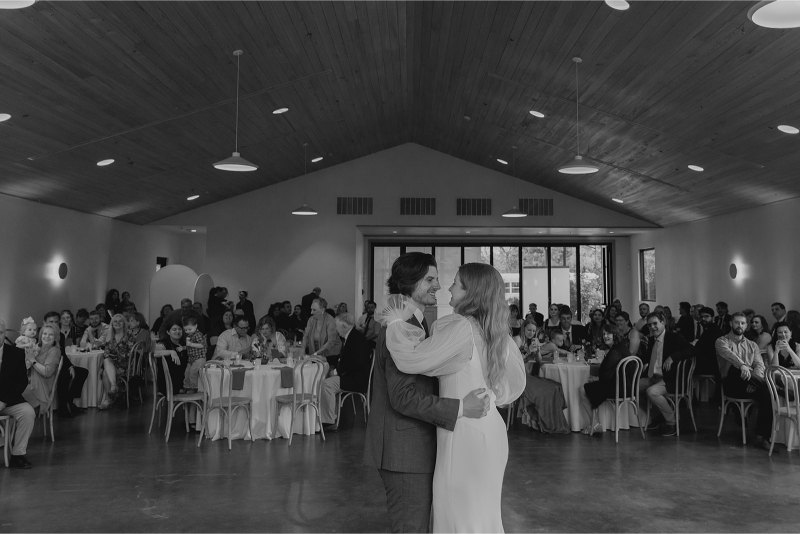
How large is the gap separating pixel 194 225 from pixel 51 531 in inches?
440

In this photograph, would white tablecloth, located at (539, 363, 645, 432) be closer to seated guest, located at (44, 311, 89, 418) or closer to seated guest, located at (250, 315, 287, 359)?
seated guest, located at (250, 315, 287, 359)

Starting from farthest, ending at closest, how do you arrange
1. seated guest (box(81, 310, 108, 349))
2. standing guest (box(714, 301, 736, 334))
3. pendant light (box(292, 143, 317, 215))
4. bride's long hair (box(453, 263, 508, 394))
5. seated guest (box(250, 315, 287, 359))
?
pendant light (box(292, 143, 317, 215)) < standing guest (box(714, 301, 736, 334)) < seated guest (box(81, 310, 108, 349)) < seated guest (box(250, 315, 287, 359)) < bride's long hair (box(453, 263, 508, 394))

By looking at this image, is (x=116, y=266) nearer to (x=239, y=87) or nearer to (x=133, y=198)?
(x=133, y=198)

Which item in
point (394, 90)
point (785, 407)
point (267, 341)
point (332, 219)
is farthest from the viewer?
point (332, 219)

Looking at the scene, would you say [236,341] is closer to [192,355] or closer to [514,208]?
[192,355]

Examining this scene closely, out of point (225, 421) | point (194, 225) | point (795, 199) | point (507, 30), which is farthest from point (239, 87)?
point (795, 199)

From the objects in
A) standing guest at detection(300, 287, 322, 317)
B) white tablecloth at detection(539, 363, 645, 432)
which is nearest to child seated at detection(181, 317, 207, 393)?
white tablecloth at detection(539, 363, 645, 432)

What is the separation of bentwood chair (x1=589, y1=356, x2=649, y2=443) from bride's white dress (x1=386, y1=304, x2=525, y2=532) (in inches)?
184

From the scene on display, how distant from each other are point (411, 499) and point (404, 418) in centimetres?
30

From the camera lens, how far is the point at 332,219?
572 inches

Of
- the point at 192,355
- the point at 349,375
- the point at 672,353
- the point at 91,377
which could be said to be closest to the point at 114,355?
the point at 91,377

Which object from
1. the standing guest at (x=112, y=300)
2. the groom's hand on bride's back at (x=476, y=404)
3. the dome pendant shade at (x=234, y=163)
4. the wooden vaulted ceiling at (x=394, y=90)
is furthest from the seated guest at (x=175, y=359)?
the standing guest at (x=112, y=300)

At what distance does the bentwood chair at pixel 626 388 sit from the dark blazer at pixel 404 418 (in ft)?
15.7

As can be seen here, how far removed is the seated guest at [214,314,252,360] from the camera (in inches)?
300
